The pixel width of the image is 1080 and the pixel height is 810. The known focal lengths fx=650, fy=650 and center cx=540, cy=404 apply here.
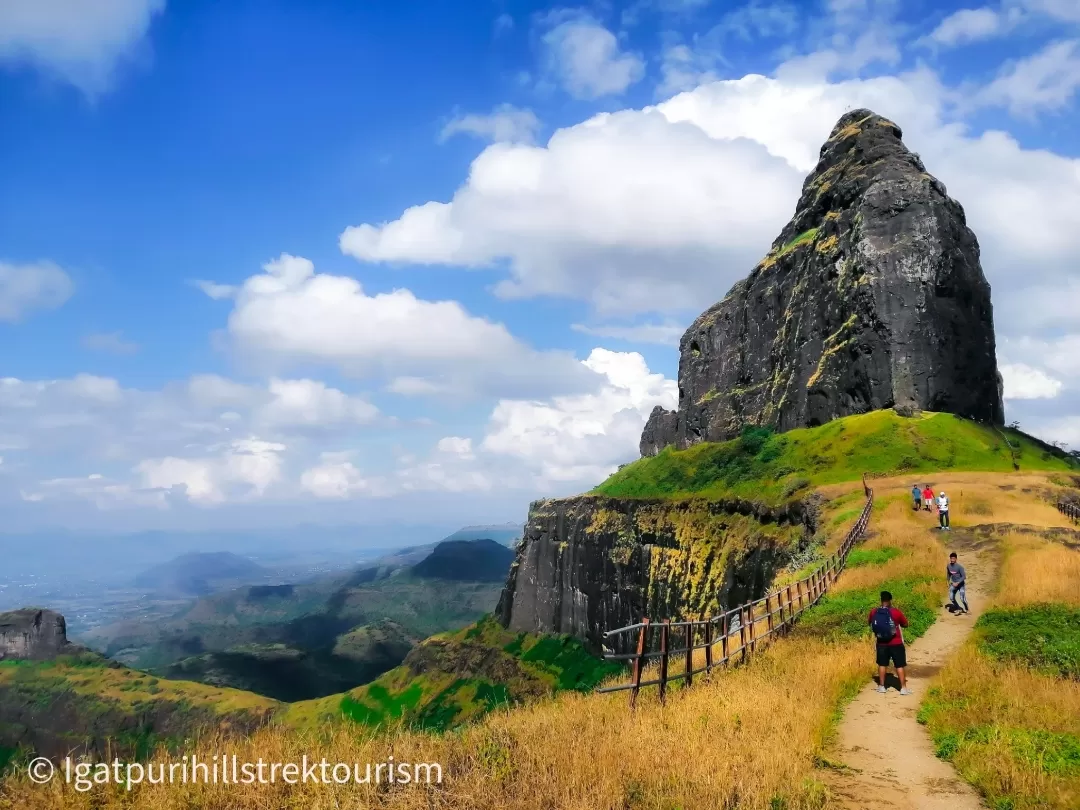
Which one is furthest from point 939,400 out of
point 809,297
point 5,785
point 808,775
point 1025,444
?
point 5,785

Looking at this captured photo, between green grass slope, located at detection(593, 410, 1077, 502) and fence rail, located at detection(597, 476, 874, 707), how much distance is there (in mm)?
31478

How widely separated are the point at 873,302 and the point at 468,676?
3374 inches

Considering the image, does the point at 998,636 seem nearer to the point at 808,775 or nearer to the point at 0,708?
the point at 808,775

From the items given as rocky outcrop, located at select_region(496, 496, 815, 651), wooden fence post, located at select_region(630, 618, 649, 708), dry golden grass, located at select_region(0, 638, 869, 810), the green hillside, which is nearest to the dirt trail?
dry golden grass, located at select_region(0, 638, 869, 810)

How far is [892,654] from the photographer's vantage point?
580 inches

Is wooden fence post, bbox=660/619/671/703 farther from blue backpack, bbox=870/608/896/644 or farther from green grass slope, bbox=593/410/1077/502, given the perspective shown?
green grass slope, bbox=593/410/1077/502

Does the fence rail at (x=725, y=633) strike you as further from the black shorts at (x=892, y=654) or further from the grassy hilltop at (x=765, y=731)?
the black shorts at (x=892, y=654)

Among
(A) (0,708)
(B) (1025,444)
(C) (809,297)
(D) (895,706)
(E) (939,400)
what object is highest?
(C) (809,297)

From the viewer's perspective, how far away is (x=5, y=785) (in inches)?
322

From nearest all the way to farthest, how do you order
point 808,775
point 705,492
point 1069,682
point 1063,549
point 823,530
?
point 808,775 → point 1069,682 → point 1063,549 → point 823,530 → point 705,492

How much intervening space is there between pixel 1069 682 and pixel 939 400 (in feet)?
255

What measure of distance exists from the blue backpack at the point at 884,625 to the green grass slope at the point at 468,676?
68133mm

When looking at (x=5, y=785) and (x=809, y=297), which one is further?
(x=809, y=297)

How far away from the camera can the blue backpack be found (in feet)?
48.3
